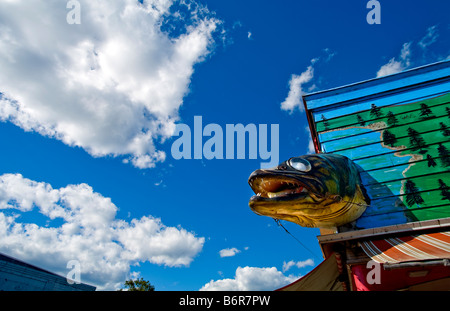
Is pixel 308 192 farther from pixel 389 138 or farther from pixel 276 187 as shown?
pixel 389 138

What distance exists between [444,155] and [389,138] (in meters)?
1.20

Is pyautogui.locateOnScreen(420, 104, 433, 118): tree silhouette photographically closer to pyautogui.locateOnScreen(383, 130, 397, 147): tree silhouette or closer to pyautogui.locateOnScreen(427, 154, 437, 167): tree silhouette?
pyautogui.locateOnScreen(383, 130, 397, 147): tree silhouette

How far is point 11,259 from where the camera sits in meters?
22.6

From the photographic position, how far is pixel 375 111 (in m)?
7.50

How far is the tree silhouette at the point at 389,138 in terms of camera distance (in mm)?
6689

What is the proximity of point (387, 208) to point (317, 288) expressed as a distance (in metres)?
2.41

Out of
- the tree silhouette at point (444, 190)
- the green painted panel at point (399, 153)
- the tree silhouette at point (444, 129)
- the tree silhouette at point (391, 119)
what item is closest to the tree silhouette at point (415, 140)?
the green painted panel at point (399, 153)

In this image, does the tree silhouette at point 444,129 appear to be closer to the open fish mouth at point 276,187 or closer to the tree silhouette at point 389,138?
the tree silhouette at point 389,138

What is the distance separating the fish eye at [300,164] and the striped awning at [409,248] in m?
1.77

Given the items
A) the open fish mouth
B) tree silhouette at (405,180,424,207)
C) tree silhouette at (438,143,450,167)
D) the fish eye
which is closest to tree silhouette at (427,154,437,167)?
tree silhouette at (438,143,450,167)

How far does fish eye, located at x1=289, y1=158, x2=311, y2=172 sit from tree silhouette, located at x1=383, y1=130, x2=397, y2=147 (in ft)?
9.78

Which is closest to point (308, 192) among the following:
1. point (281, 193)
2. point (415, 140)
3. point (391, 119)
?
point (281, 193)

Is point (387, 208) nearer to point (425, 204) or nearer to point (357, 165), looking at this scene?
point (425, 204)
